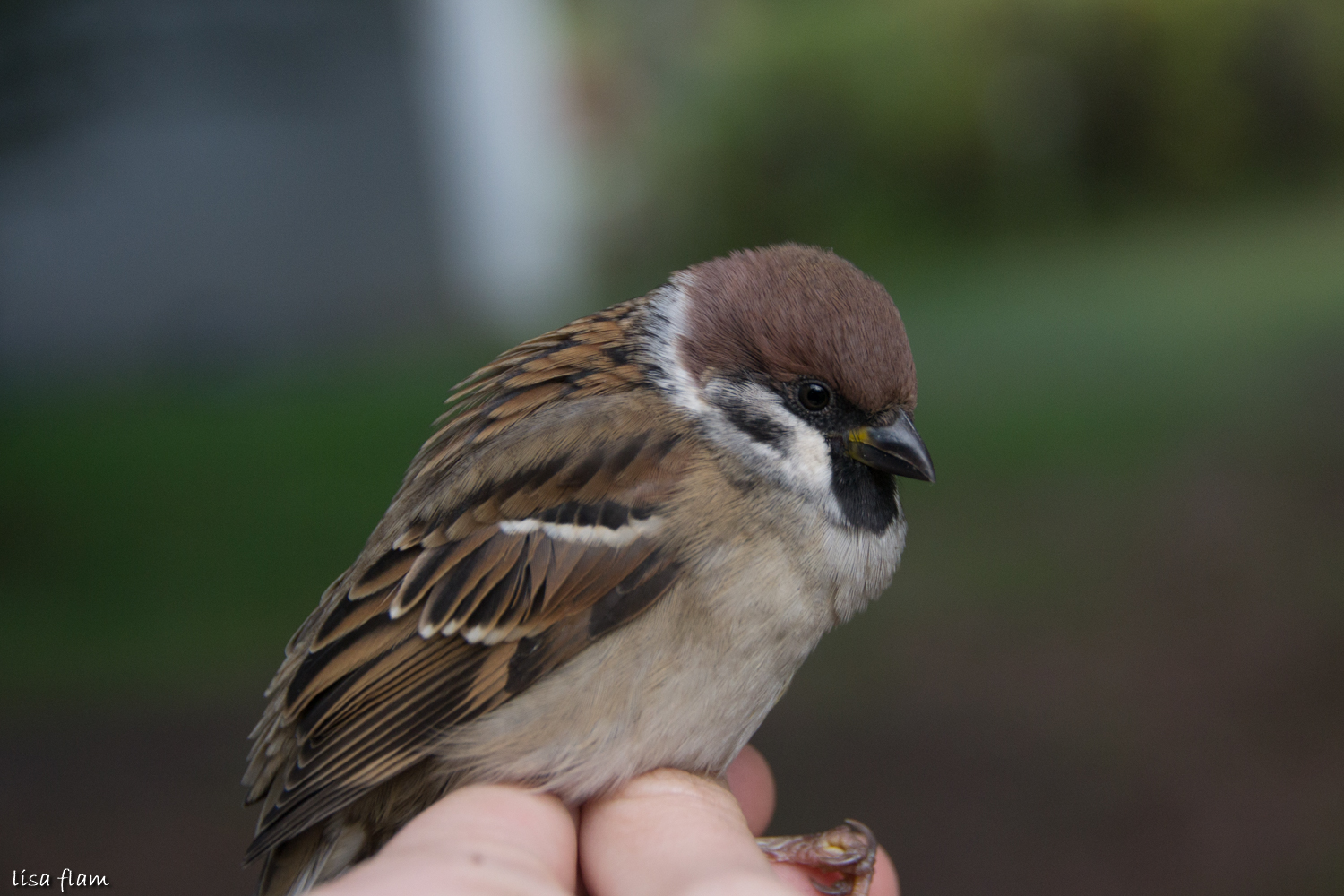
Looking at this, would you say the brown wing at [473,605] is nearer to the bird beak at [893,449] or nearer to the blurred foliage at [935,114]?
the bird beak at [893,449]

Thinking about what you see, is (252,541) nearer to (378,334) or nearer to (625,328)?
(378,334)

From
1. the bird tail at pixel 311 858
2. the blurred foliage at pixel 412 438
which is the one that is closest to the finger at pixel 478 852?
the bird tail at pixel 311 858

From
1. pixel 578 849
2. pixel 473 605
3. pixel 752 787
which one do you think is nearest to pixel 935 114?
pixel 752 787

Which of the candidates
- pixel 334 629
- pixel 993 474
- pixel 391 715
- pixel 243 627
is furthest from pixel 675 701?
pixel 993 474

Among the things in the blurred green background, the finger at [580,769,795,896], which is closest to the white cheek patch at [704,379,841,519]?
the finger at [580,769,795,896]

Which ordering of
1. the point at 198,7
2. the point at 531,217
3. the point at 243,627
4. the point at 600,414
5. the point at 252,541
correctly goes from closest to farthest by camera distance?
the point at 600,414 → the point at 243,627 → the point at 252,541 → the point at 198,7 → the point at 531,217

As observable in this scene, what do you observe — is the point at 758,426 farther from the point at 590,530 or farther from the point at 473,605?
the point at 473,605

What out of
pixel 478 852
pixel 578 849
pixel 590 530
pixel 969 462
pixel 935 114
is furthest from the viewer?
pixel 935 114
